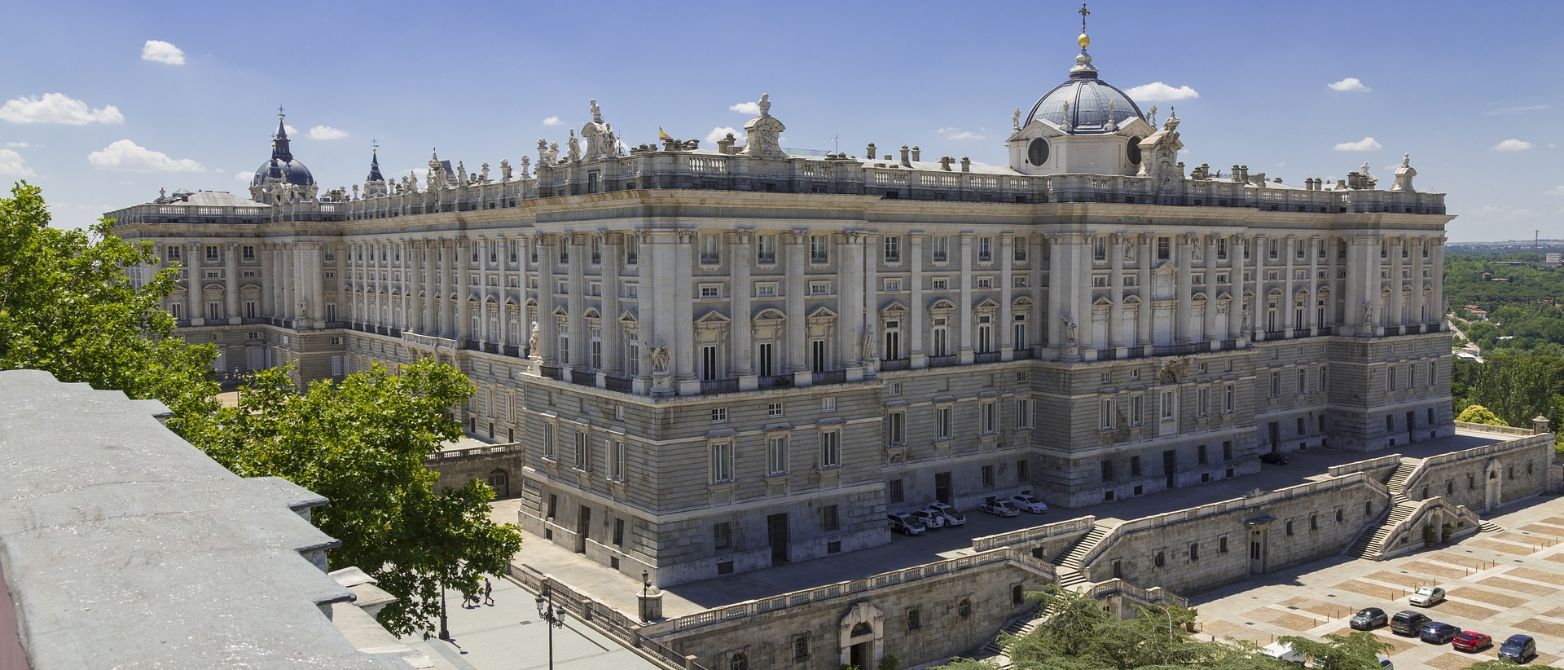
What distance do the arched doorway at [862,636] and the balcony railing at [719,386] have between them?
1173 centimetres

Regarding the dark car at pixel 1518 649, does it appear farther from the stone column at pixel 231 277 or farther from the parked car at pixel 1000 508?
the stone column at pixel 231 277

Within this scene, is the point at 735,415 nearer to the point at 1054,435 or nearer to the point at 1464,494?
the point at 1054,435

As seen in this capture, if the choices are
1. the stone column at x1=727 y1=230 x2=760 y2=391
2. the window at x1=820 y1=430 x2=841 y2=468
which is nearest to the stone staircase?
the window at x1=820 y1=430 x2=841 y2=468

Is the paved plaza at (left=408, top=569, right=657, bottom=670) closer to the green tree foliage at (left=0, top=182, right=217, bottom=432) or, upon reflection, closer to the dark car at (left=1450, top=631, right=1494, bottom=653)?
the green tree foliage at (left=0, top=182, right=217, bottom=432)

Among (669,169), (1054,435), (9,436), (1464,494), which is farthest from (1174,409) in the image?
(9,436)

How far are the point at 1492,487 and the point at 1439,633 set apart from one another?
34265 millimetres

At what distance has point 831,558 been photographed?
59.2 metres

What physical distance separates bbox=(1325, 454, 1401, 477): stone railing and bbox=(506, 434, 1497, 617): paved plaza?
1.91 meters

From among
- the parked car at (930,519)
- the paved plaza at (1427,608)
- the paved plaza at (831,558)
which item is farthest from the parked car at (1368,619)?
the parked car at (930,519)

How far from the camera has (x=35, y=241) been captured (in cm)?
4512

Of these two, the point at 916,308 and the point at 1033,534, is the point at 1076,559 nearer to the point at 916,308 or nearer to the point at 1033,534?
the point at 1033,534

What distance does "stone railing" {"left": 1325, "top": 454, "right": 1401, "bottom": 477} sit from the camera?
257 feet

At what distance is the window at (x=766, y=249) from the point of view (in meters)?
58.5

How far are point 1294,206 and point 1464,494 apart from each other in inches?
Result: 923
